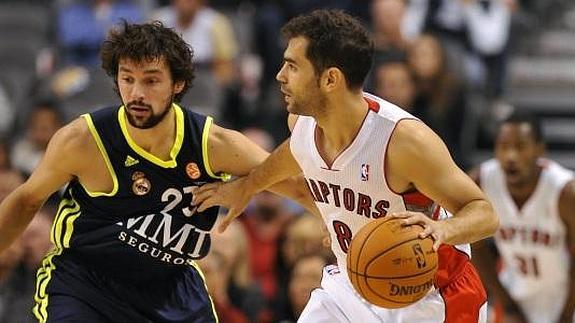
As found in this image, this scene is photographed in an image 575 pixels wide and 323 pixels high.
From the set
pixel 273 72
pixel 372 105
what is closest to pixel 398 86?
pixel 273 72

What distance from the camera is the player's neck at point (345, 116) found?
210 inches

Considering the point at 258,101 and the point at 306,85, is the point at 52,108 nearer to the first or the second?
the point at 258,101

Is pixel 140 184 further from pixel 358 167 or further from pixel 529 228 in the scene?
pixel 529 228

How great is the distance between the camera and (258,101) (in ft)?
35.5

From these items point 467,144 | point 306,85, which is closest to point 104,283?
point 306,85

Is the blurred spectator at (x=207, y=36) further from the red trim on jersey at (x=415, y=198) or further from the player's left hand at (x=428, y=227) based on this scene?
the player's left hand at (x=428, y=227)

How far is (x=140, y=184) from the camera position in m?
5.55

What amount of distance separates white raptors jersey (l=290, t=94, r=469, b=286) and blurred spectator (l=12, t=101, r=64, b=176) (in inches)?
179

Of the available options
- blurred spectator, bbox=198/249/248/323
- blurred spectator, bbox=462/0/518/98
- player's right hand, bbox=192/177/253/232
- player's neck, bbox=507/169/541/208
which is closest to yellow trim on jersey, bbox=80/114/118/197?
player's right hand, bbox=192/177/253/232

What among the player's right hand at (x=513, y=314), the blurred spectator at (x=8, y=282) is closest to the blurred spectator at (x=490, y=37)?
the player's right hand at (x=513, y=314)

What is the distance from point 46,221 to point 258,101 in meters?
2.63

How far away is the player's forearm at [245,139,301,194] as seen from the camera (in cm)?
567

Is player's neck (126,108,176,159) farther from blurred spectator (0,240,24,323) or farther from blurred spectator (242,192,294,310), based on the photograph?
Answer: blurred spectator (242,192,294,310)

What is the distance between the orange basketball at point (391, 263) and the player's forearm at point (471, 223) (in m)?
0.12
